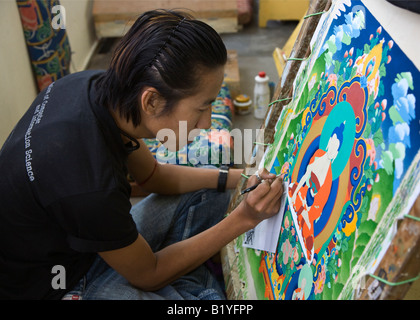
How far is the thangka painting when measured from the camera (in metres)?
0.71

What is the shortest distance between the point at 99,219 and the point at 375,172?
0.62 metres

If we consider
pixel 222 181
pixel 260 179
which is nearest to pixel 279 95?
pixel 260 179

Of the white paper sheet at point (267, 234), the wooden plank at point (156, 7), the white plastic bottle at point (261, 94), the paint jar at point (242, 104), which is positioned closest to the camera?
the white paper sheet at point (267, 234)

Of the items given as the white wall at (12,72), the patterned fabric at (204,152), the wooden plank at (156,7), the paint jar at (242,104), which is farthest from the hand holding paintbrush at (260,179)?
the wooden plank at (156,7)

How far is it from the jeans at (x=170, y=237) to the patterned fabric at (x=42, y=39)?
52.9 inches

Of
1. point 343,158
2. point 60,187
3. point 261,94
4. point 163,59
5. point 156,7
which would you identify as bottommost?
point 261,94

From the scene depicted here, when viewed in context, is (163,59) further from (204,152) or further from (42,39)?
(42,39)

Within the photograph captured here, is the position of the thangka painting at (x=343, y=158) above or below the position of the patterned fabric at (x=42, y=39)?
above

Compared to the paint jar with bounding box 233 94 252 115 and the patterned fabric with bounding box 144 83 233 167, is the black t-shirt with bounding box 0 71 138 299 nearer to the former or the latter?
the patterned fabric with bounding box 144 83 233 167

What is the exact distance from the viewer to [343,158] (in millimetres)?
876

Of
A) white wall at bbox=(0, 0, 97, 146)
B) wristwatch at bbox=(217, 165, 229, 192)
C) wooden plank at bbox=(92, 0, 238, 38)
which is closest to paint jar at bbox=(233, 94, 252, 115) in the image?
wooden plank at bbox=(92, 0, 238, 38)

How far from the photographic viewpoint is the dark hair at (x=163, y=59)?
1022 millimetres

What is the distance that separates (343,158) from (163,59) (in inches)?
17.8
